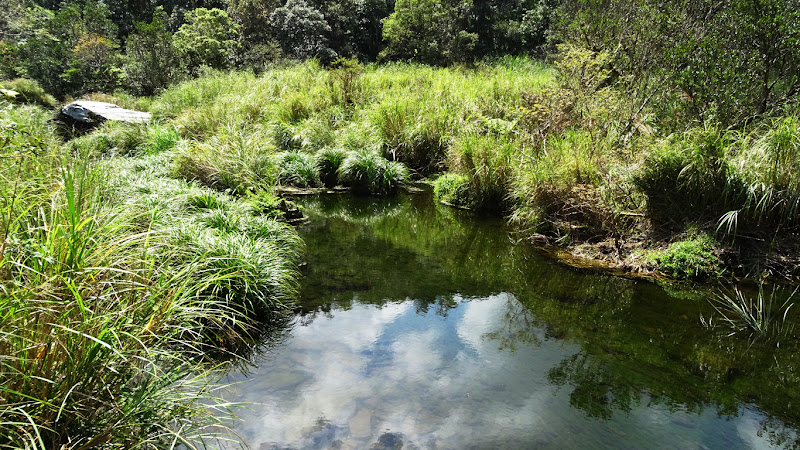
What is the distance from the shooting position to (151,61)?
19.1 metres

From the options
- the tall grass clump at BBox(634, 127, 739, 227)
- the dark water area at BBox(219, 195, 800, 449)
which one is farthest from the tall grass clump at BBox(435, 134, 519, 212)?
the dark water area at BBox(219, 195, 800, 449)

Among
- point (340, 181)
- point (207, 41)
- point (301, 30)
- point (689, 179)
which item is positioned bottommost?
point (340, 181)

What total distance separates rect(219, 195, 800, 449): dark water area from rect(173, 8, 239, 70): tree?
17.9 metres

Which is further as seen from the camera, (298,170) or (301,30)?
(301,30)

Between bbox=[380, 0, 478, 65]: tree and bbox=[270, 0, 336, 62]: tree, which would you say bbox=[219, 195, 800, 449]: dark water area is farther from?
bbox=[270, 0, 336, 62]: tree

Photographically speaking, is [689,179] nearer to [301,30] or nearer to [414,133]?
[414,133]

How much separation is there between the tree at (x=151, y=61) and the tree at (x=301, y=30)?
219 inches

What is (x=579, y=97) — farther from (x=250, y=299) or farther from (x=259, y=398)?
(x=259, y=398)

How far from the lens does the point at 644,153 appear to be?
5.78 metres

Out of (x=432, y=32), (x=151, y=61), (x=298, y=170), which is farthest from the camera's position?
(x=432, y=32)

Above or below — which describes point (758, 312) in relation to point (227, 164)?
below

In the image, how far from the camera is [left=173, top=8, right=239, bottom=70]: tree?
65.0ft

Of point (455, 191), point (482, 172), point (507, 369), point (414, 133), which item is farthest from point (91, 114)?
point (507, 369)

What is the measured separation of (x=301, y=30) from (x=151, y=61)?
7259 mm
